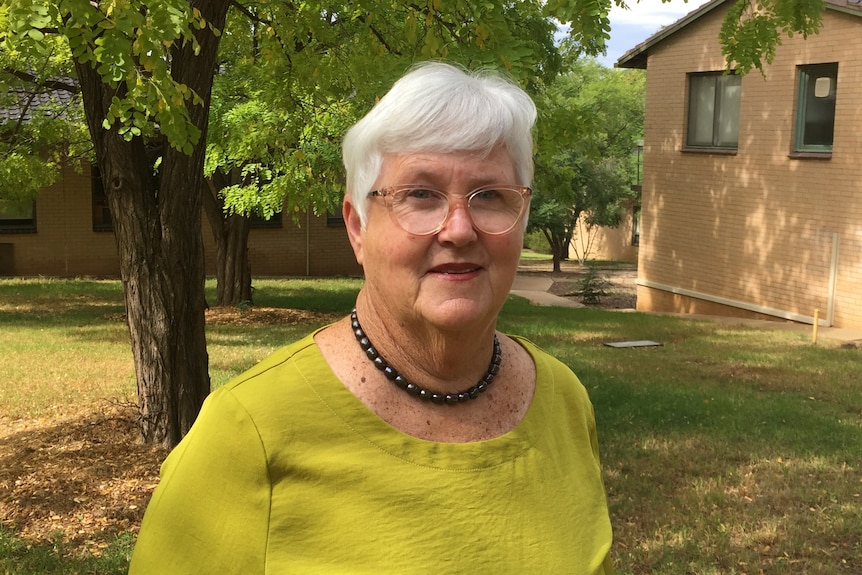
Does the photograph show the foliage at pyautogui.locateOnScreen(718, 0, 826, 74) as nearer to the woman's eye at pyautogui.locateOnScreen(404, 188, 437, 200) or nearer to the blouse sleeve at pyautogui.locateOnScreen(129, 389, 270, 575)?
the woman's eye at pyautogui.locateOnScreen(404, 188, 437, 200)

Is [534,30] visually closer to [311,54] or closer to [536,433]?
[311,54]

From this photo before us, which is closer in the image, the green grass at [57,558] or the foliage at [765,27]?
the green grass at [57,558]

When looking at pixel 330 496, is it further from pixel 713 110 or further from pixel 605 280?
pixel 605 280

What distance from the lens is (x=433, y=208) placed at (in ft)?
6.01

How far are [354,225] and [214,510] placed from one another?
0.68 m

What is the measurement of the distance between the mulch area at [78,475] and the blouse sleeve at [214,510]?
3.56 m

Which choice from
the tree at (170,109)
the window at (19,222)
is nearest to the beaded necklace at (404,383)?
the tree at (170,109)

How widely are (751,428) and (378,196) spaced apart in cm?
671

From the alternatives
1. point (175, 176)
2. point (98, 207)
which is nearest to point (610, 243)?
point (98, 207)

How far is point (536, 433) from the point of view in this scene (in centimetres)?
204

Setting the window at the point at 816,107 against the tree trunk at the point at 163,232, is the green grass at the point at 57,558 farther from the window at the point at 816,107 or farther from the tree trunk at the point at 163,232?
the window at the point at 816,107

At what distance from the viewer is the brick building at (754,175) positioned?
15062 mm

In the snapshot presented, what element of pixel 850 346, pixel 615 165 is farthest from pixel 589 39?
pixel 615 165

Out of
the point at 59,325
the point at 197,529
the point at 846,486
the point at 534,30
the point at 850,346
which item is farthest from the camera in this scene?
the point at 534,30
